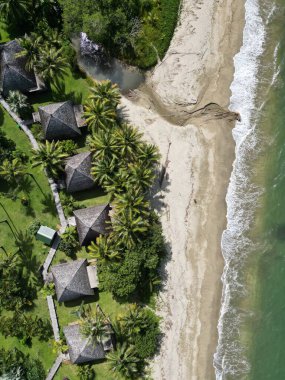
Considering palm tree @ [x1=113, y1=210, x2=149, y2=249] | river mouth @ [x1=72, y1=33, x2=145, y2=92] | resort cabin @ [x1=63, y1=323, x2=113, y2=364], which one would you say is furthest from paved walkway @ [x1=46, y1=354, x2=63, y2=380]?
river mouth @ [x1=72, y1=33, x2=145, y2=92]

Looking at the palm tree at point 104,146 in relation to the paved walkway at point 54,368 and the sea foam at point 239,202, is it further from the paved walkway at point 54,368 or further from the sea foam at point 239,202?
the paved walkway at point 54,368

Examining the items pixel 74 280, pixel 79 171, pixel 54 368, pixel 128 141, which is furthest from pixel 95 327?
pixel 128 141

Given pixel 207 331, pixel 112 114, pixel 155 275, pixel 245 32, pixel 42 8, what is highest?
pixel 42 8

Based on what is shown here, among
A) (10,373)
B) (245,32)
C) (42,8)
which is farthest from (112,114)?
(10,373)

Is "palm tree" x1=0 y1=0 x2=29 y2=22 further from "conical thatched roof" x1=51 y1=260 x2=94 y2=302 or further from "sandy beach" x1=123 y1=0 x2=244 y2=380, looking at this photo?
"conical thatched roof" x1=51 y1=260 x2=94 y2=302

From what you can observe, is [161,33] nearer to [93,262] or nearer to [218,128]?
[218,128]

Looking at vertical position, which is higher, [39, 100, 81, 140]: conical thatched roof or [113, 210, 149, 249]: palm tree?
[39, 100, 81, 140]: conical thatched roof

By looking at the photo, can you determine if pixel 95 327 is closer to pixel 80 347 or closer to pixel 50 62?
pixel 80 347
